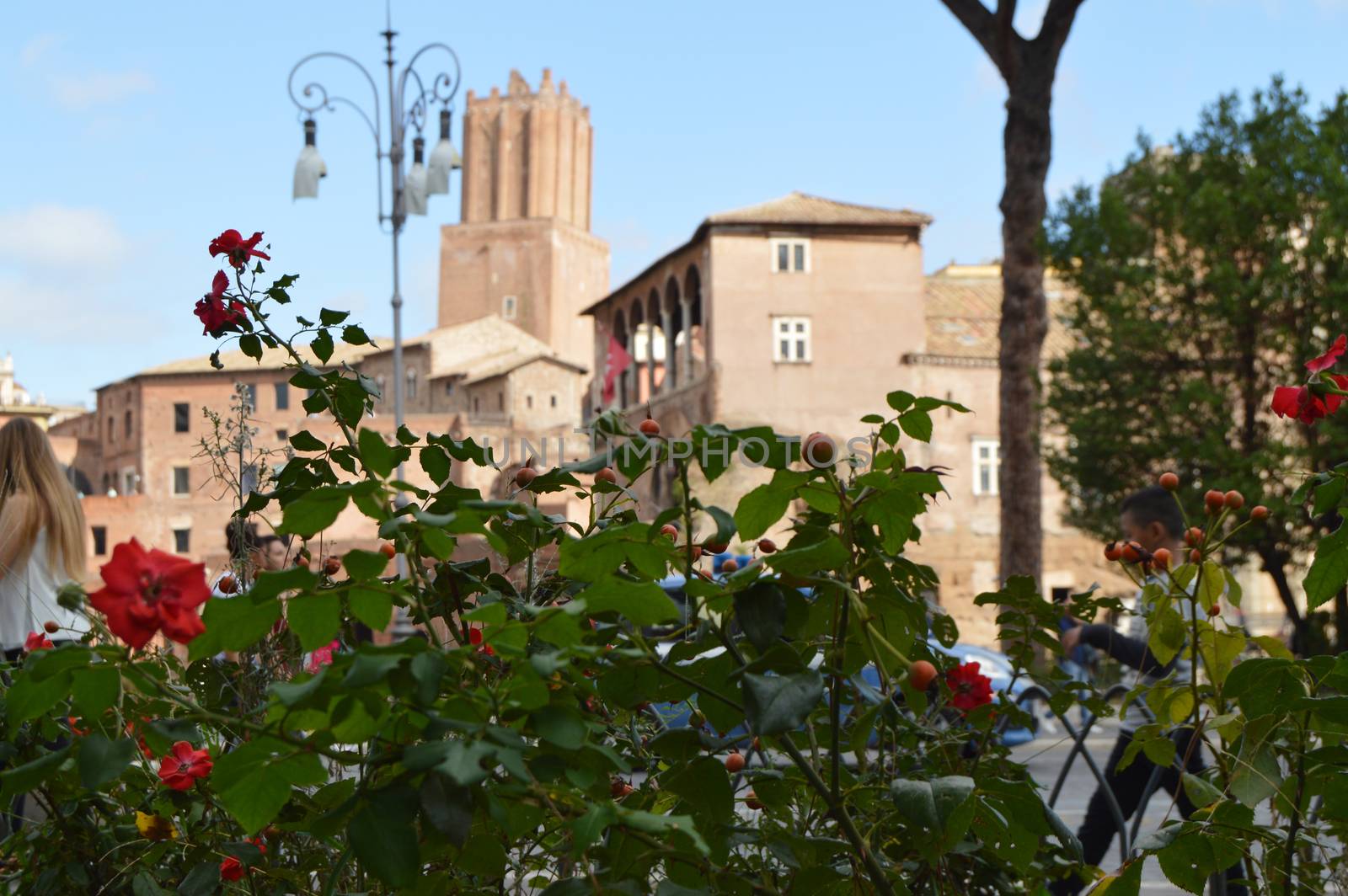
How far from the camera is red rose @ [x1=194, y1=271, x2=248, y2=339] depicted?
1871 mm

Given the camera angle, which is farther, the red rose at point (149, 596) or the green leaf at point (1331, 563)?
the green leaf at point (1331, 563)

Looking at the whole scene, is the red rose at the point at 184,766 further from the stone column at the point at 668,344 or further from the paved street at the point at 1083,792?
the stone column at the point at 668,344

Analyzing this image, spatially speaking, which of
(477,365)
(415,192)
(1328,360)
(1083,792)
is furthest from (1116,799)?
(477,365)

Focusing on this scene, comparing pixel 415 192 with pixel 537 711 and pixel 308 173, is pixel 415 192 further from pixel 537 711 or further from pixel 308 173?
pixel 537 711

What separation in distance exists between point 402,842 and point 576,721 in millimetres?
160

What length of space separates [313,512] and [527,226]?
89772 mm

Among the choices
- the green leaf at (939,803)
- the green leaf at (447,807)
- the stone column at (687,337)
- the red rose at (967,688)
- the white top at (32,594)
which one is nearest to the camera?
the green leaf at (447,807)

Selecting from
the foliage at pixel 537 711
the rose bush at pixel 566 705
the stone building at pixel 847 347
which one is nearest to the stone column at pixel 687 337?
the stone building at pixel 847 347

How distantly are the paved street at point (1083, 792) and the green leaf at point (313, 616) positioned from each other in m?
2.48

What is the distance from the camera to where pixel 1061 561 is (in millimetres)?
34281

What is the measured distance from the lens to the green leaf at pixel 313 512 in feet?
4.16

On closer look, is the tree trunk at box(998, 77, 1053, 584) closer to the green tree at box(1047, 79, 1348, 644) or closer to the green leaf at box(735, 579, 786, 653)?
the green tree at box(1047, 79, 1348, 644)

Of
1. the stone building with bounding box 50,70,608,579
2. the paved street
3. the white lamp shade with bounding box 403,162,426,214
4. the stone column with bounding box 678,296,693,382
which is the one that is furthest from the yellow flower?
the stone column with bounding box 678,296,693,382

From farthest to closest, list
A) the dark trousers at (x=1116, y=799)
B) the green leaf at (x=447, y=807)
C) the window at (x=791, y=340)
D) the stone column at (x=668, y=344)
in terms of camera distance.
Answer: the stone column at (x=668, y=344), the window at (x=791, y=340), the dark trousers at (x=1116, y=799), the green leaf at (x=447, y=807)
